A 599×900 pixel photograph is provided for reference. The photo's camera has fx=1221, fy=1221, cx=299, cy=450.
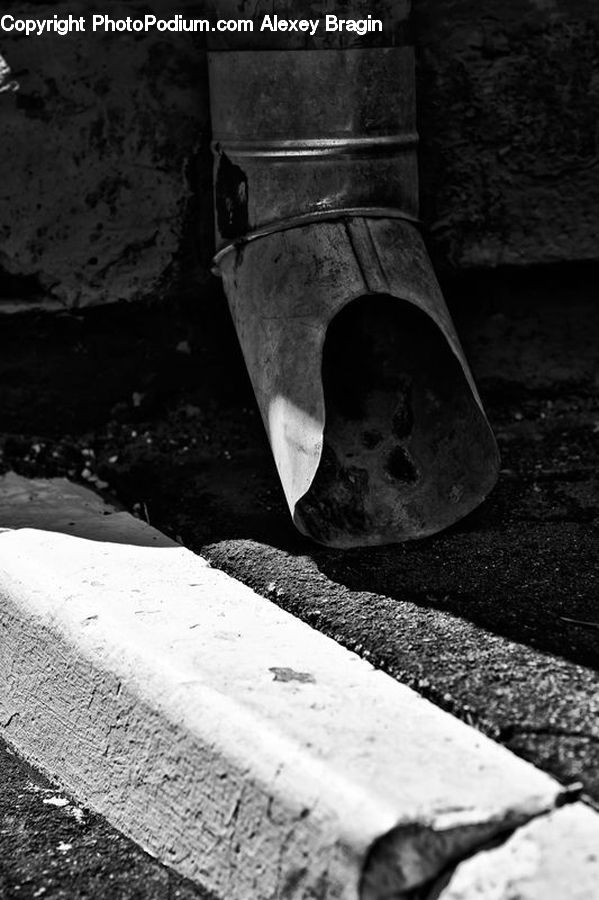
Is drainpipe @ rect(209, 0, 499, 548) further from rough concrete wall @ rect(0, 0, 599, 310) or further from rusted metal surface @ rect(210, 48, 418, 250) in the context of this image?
rough concrete wall @ rect(0, 0, 599, 310)

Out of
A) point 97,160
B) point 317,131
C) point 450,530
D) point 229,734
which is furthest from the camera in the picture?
point 97,160

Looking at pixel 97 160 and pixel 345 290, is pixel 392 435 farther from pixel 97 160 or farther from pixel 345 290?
pixel 97 160

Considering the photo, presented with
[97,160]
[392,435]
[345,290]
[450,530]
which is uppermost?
[97,160]

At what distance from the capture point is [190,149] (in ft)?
8.95

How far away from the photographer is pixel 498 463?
2398 mm

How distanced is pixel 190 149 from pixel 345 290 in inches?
24.5

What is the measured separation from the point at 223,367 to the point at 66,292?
0.40 metres

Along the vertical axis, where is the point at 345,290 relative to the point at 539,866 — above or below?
above

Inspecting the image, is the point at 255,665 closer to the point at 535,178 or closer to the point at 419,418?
the point at 419,418

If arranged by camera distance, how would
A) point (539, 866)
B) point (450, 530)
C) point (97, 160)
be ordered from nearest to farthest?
point (539, 866) → point (450, 530) → point (97, 160)

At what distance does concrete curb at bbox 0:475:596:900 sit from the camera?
55.0 inches

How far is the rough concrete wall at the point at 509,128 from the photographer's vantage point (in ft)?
8.96

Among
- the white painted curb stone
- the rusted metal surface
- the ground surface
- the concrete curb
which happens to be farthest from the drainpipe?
the white painted curb stone

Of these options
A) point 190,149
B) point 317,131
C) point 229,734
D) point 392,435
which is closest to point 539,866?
point 229,734
